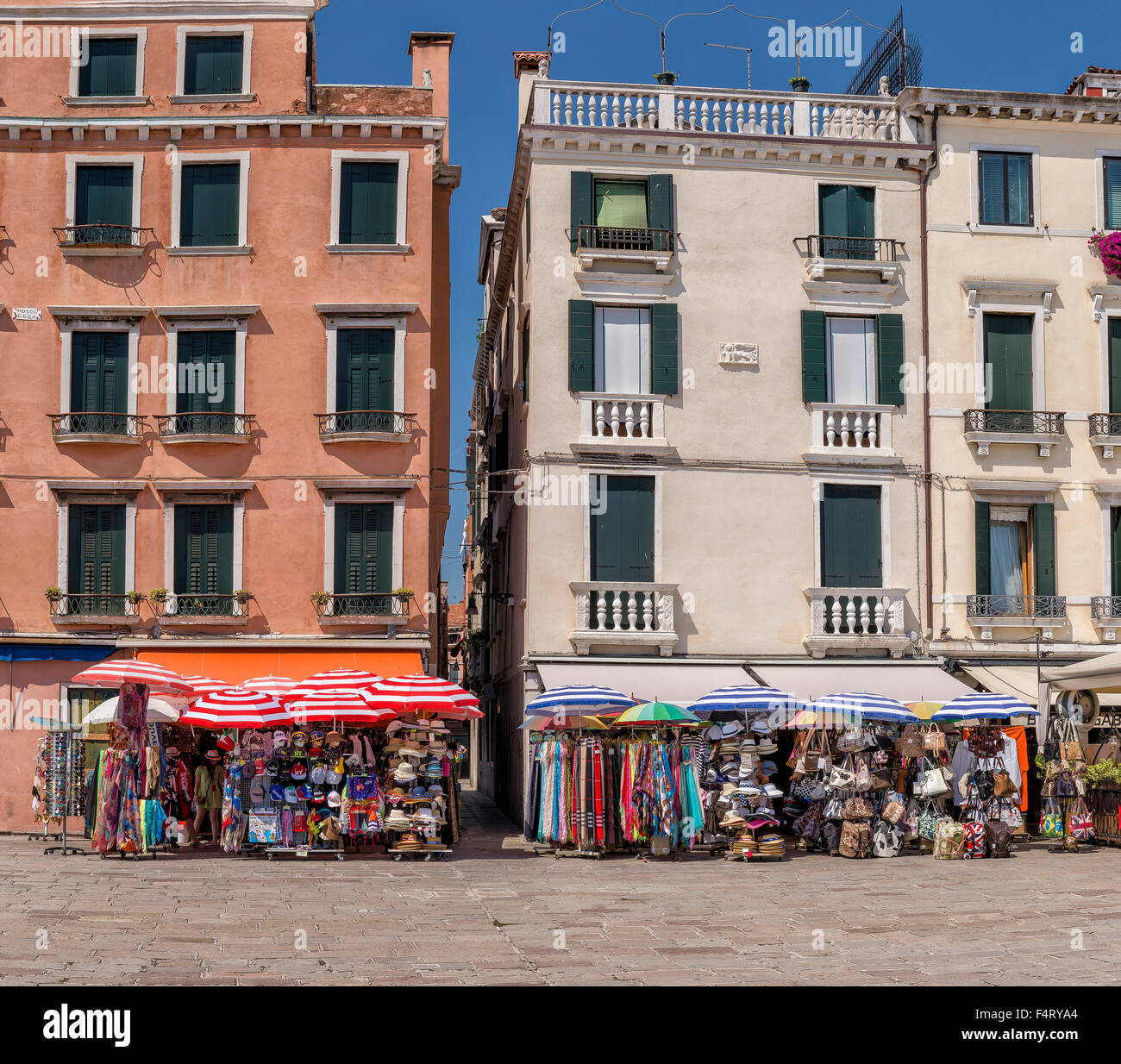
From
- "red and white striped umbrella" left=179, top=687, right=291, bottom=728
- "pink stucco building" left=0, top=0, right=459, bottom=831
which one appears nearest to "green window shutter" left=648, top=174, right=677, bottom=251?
"pink stucco building" left=0, top=0, right=459, bottom=831

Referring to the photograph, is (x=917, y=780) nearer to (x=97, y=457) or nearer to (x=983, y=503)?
(x=983, y=503)

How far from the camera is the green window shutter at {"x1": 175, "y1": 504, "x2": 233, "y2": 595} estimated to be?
92.2 ft

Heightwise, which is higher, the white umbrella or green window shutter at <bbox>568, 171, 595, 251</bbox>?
green window shutter at <bbox>568, 171, 595, 251</bbox>

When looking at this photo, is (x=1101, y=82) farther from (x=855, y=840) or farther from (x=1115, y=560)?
(x=855, y=840)

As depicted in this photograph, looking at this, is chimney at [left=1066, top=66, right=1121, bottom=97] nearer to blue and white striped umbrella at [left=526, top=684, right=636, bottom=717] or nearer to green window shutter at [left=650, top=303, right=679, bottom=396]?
green window shutter at [left=650, top=303, right=679, bottom=396]

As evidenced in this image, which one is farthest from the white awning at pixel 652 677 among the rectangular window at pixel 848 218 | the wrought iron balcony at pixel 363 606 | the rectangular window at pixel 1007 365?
the rectangular window at pixel 848 218

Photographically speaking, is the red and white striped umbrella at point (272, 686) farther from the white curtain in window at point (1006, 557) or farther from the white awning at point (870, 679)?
the white curtain in window at point (1006, 557)

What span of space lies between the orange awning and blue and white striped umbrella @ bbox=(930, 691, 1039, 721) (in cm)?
971

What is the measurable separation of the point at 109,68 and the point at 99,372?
6373 millimetres

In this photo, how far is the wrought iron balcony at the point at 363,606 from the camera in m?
27.9

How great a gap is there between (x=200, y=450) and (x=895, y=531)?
1368 centimetres

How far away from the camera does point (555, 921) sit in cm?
1616

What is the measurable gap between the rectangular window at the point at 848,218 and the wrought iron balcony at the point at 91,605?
15550 mm

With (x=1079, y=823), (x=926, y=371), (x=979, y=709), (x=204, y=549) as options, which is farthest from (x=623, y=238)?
(x=1079, y=823)
